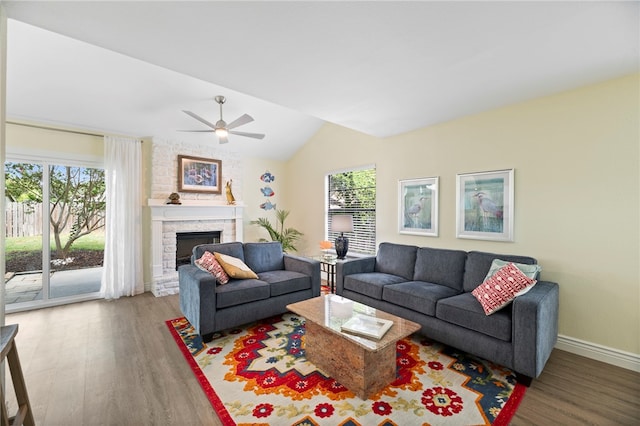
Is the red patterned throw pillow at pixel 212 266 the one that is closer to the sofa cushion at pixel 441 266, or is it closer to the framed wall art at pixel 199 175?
the framed wall art at pixel 199 175

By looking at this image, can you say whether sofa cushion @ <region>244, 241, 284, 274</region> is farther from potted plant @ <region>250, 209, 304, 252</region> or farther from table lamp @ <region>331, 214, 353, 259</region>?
potted plant @ <region>250, 209, 304, 252</region>

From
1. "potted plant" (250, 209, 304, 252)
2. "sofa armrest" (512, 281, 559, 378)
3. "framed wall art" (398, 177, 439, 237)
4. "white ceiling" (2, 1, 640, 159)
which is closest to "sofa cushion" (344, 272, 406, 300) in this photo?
"framed wall art" (398, 177, 439, 237)

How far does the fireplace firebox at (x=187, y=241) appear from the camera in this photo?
492 cm

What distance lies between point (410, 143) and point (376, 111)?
3.28 feet

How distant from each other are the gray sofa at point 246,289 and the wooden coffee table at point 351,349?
742 millimetres

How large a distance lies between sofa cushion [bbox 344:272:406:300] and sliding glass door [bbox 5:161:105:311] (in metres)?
3.87

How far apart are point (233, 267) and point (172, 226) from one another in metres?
2.12

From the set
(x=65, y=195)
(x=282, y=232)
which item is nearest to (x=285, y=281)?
(x=282, y=232)

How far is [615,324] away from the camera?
2.47m

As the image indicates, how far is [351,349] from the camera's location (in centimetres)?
204

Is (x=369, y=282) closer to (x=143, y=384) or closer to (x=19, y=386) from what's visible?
(x=143, y=384)

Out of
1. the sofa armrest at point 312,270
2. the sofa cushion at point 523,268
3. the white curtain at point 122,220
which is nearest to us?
the sofa cushion at point 523,268

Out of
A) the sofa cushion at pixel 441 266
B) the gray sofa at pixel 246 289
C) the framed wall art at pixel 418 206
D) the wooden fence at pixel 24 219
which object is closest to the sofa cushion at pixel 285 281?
the gray sofa at pixel 246 289

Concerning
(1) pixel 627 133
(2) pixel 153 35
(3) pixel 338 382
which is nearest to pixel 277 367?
(3) pixel 338 382
